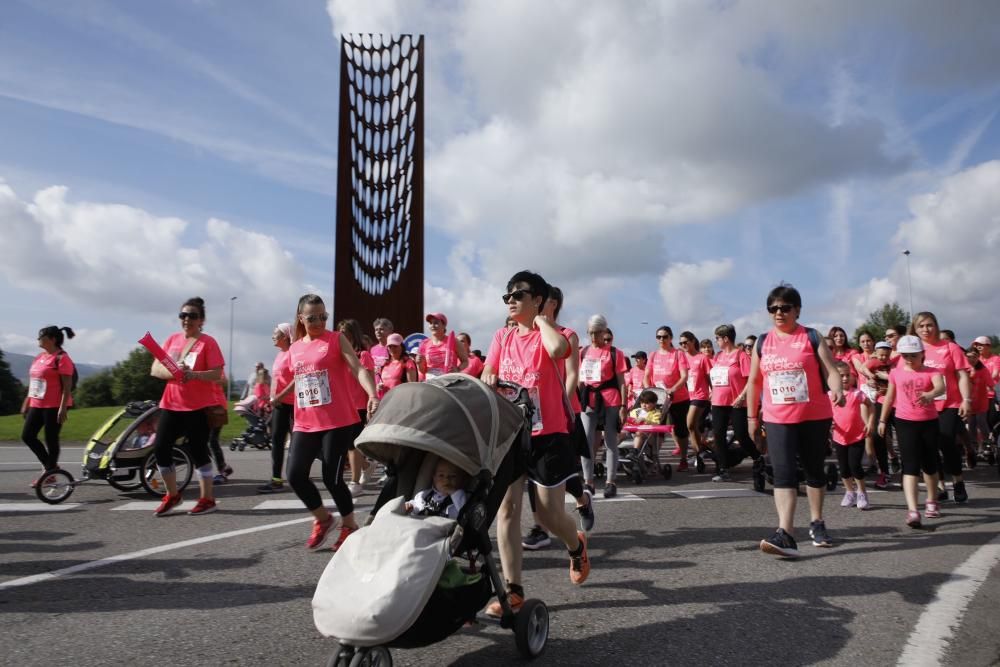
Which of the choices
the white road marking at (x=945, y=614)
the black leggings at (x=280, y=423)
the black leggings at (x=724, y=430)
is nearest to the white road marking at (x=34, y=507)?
the black leggings at (x=280, y=423)

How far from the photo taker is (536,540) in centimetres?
589

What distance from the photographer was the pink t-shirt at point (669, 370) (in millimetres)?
11664

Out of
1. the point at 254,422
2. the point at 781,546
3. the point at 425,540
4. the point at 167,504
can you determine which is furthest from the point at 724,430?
the point at 254,422

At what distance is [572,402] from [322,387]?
2069 millimetres

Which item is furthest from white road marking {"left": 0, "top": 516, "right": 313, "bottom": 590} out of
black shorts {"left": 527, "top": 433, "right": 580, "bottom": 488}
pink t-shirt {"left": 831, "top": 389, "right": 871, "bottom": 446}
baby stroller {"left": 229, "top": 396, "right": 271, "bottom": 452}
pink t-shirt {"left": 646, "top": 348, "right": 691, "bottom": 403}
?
baby stroller {"left": 229, "top": 396, "right": 271, "bottom": 452}

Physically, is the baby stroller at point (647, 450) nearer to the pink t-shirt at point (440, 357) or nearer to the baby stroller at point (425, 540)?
the pink t-shirt at point (440, 357)

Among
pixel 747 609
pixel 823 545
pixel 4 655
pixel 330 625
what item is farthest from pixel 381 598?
pixel 823 545

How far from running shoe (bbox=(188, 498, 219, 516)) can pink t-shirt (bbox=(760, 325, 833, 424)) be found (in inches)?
216

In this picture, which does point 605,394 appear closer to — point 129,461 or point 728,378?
point 728,378

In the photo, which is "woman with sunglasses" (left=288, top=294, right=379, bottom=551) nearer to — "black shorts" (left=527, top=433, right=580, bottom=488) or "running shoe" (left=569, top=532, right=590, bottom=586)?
"black shorts" (left=527, top=433, right=580, bottom=488)

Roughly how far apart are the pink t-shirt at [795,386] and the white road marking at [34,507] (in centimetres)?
711

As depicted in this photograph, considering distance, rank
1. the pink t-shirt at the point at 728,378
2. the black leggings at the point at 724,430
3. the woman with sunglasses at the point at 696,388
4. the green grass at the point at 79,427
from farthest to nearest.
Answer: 1. the green grass at the point at 79,427
2. the woman with sunglasses at the point at 696,388
3. the pink t-shirt at the point at 728,378
4. the black leggings at the point at 724,430

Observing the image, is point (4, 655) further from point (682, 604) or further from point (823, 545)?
point (823, 545)

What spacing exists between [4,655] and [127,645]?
53 centimetres
